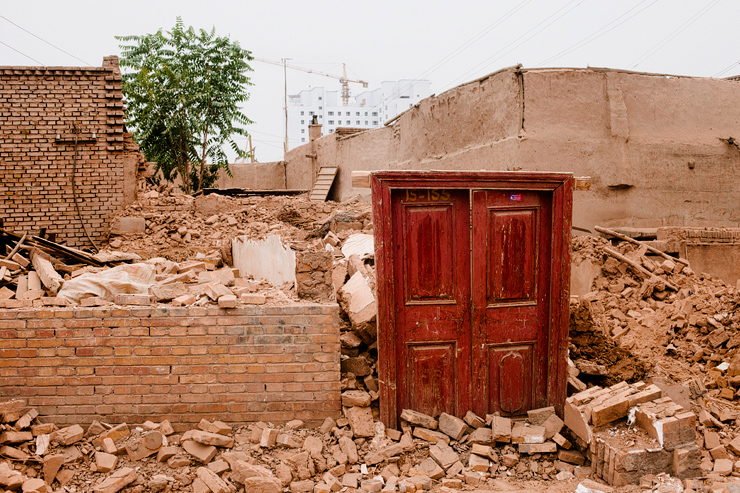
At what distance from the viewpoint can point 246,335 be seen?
4055 millimetres

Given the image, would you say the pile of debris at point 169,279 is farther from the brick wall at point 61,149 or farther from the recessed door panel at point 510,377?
the brick wall at point 61,149

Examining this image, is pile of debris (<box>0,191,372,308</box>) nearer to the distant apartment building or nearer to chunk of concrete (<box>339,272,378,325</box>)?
chunk of concrete (<box>339,272,378,325</box>)

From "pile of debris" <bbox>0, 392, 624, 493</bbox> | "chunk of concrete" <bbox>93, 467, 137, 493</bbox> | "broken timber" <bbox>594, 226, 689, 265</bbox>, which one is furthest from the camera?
"broken timber" <bbox>594, 226, 689, 265</bbox>

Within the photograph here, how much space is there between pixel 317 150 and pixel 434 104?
857cm

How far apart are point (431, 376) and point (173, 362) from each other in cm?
217

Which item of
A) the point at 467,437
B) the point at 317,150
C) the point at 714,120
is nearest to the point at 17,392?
the point at 467,437

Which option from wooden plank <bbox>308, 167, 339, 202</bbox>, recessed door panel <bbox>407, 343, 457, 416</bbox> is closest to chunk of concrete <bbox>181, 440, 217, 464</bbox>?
recessed door panel <bbox>407, 343, 457, 416</bbox>

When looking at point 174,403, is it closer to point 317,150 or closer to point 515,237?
point 515,237


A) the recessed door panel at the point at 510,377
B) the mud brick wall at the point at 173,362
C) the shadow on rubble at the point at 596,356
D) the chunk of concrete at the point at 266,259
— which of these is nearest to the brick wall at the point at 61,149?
the chunk of concrete at the point at 266,259

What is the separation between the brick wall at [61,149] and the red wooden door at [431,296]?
6.99m

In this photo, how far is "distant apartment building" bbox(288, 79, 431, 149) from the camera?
94438 mm

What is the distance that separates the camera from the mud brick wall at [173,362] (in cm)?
402

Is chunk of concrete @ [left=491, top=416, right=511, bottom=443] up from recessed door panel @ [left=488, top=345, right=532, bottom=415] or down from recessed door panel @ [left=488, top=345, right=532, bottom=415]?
down

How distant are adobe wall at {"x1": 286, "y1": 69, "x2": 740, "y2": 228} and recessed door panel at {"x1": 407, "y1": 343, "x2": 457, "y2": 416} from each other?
427 cm
